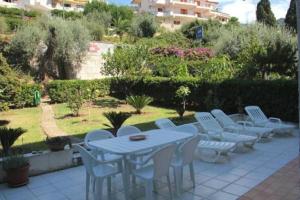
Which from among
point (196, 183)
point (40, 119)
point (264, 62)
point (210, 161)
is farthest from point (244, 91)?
point (40, 119)

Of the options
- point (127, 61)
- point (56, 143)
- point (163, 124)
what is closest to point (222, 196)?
point (163, 124)

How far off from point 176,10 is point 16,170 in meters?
57.7

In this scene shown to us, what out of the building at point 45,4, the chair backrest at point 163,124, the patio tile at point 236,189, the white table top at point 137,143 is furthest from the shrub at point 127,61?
the building at point 45,4

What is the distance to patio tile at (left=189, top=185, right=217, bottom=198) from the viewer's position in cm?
504

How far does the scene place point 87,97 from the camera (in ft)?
59.5

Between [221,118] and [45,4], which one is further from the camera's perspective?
[45,4]

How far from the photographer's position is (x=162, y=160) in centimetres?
436

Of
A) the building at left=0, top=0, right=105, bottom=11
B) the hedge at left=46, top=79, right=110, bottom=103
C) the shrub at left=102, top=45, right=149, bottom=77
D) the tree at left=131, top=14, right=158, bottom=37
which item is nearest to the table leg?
the shrub at left=102, top=45, right=149, bottom=77

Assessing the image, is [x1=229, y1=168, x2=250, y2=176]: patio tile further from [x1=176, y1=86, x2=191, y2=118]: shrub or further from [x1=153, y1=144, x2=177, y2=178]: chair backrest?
[x1=176, y1=86, x2=191, y2=118]: shrub

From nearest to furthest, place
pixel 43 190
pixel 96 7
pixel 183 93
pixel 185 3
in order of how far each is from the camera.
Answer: pixel 43 190 → pixel 183 93 → pixel 96 7 → pixel 185 3

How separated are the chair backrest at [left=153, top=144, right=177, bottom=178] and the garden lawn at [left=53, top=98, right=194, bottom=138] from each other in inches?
235

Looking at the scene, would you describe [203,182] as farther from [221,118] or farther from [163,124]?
[221,118]

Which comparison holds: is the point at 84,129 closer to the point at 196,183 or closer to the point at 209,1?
the point at 196,183

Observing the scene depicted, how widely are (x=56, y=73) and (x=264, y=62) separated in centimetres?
1442
